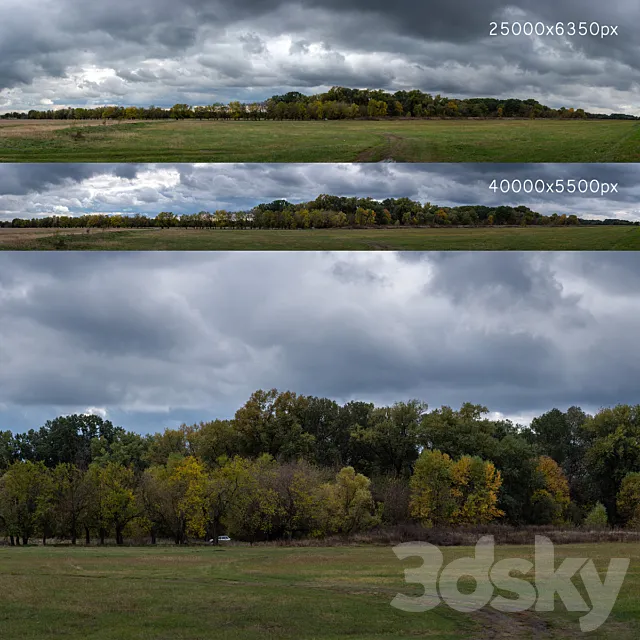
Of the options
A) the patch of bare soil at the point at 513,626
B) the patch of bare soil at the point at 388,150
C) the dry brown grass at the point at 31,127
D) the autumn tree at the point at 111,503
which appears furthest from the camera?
the autumn tree at the point at 111,503

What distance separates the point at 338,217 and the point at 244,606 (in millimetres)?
13832

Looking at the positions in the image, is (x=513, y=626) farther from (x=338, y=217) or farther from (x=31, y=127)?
(x=31, y=127)

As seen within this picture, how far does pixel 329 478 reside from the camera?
3231 inches

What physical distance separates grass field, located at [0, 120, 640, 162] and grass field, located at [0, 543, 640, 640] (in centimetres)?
1466

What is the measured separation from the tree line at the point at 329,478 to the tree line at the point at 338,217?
4376 centimetres

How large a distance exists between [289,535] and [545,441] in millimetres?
45692

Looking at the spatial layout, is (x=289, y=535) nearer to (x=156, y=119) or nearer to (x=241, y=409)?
(x=241, y=409)

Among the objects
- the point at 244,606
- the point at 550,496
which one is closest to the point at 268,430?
the point at 550,496

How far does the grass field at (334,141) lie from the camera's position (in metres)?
28.4

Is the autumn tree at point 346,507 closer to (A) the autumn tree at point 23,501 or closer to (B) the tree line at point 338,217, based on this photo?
(A) the autumn tree at point 23,501

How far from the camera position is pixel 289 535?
70.8 meters

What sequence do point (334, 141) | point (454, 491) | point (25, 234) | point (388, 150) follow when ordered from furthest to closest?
point (454, 491), point (25, 234), point (334, 141), point (388, 150)

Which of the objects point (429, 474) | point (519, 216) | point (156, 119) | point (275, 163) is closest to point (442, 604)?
point (519, 216)

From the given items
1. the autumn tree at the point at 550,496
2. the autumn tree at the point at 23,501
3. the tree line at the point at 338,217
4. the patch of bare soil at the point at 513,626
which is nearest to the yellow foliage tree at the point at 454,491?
the autumn tree at the point at 550,496
